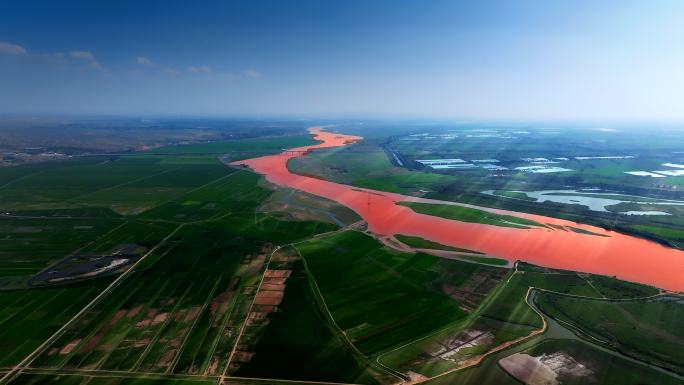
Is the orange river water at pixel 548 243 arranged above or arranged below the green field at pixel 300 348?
below

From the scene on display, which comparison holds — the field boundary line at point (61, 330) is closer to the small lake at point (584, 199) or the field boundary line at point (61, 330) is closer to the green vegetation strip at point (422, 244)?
the green vegetation strip at point (422, 244)

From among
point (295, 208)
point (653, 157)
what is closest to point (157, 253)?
point (295, 208)

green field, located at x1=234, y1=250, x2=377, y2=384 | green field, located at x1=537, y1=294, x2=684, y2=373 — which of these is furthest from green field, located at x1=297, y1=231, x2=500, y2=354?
green field, located at x1=537, y1=294, x2=684, y2=373

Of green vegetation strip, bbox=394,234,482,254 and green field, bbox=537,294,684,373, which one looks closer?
green field, bbox=537,294,684,373

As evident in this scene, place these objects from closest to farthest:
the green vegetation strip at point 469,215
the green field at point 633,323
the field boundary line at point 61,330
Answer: the field boundary line at point 61,330
the green field at point 633,323
the green vegetation strip at point 469,215

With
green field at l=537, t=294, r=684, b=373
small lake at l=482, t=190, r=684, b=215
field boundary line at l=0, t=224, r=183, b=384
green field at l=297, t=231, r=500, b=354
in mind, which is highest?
field boundary line at l=0, t=224, r=183, b=384

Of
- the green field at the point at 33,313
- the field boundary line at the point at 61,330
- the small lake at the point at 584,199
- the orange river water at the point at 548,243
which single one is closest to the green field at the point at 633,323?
the orange river water at the point at 548,243

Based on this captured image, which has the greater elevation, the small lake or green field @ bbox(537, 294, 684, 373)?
green field @ bbox(537, 294, 684, 373)

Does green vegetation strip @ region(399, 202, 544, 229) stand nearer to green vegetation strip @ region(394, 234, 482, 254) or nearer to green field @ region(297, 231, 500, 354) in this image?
green vegetation strip @ region(394, 234, 482, 254)
